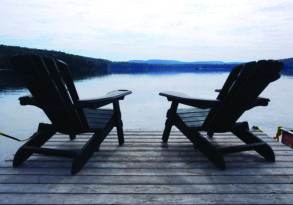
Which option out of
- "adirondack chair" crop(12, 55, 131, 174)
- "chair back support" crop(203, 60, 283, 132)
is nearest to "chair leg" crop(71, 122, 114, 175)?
"adirondack chair" crop(12, 55, 131, 174)

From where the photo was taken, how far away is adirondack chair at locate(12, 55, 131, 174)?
2932mm

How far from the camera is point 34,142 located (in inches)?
137

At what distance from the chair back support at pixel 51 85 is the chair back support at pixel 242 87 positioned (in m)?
1.47

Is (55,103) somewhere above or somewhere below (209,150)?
above

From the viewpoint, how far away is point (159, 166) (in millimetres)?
3227

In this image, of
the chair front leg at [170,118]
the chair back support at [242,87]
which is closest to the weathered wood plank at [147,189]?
the chair back support at [242,87]

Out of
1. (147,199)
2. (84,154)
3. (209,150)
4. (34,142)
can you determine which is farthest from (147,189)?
(34,142)

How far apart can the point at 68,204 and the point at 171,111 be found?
2.08 m

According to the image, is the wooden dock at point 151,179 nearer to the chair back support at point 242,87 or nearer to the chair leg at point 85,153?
the chair leg at point 85,153

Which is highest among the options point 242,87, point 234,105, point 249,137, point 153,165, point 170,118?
point 242,87

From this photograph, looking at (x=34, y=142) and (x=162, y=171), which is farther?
(x=34, y=142)

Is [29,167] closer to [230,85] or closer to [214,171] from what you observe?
[214,171]

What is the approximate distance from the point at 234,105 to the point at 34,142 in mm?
2186

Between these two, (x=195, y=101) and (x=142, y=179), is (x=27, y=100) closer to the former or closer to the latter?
(x=142, y=179)
